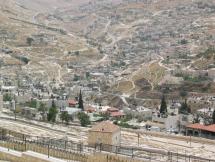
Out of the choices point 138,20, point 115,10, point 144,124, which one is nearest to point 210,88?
point 144,124

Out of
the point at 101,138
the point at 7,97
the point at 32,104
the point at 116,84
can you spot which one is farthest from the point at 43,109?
the point at 116,84

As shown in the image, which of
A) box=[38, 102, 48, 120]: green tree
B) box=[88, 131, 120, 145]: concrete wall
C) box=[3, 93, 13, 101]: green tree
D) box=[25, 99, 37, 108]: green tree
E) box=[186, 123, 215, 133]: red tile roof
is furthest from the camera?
box=[3, 93, 13, 101]: green tree

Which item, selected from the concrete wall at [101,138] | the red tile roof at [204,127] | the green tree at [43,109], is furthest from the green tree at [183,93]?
the concrete wall at [101,138]

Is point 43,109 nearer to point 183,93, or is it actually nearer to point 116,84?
point 183,93

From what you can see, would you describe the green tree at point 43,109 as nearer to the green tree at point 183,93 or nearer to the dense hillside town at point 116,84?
the dense hillside town at point 116,84

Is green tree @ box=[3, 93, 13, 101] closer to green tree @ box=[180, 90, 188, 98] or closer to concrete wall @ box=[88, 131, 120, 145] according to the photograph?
green tree @ box=[180, 90, 188, 98]

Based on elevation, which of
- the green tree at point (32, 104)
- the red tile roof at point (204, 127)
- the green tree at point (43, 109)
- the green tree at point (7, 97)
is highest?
the green tree at point (7, 97)

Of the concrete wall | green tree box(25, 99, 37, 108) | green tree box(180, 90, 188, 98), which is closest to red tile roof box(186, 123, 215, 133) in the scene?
the concrete wall

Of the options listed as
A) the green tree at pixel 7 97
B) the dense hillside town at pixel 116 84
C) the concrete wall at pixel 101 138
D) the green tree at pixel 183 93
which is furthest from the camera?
the green tree at pixel 183 93

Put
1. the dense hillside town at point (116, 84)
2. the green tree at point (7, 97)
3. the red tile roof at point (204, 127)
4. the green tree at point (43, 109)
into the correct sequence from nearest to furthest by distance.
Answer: the dense hillside town at point (116, 84)
the red tile roof at point (204, 127)
the green tree at point (43, 109)
the green tree at point (7, 97)

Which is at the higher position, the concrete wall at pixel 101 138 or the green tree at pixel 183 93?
the green tree at pixel 183 93

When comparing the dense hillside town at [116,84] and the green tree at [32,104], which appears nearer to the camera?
the dense hillside town at [116,84]

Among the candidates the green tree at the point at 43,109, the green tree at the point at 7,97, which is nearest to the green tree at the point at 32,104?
the green tree at the point at 43,109
